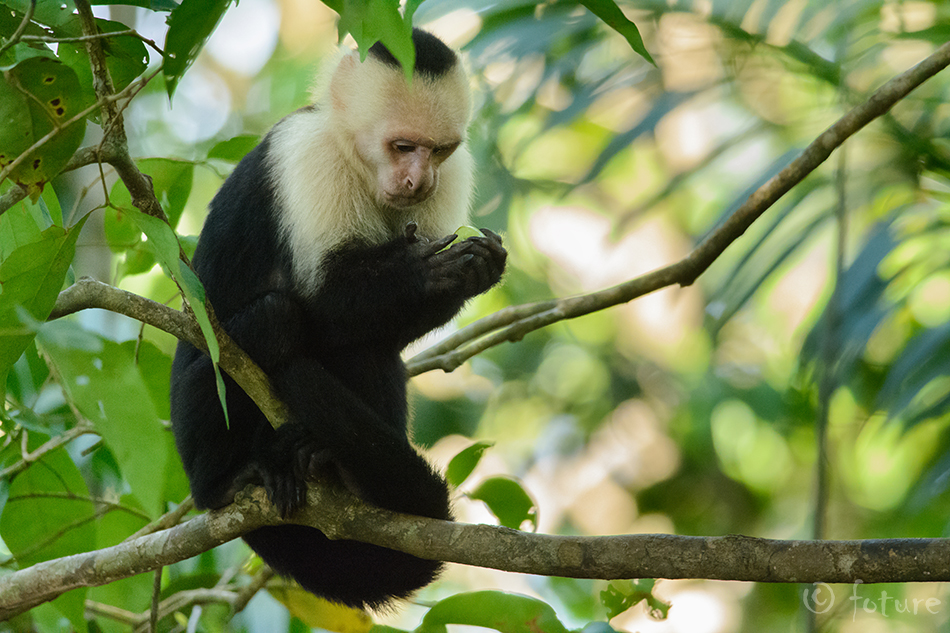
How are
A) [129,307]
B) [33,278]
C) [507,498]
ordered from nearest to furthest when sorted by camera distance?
1. [33,278]
2. [129,307]
3. [507,498]

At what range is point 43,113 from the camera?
119 centimetres

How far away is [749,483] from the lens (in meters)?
5.28

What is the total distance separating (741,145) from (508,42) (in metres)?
0.88

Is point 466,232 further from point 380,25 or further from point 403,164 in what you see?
point 380,25

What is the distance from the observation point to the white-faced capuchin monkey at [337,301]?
5.46ft

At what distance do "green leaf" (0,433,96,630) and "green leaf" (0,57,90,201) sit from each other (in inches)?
30.4

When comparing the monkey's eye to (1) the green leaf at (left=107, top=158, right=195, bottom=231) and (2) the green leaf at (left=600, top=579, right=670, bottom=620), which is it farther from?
(2) the green leaf at (left=600, top=579, right=670, bottom=620)

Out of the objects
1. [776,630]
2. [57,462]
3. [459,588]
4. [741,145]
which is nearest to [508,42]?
[741,145]

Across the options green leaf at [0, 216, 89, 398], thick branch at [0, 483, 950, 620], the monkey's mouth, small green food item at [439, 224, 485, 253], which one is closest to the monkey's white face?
the monkey's mouth

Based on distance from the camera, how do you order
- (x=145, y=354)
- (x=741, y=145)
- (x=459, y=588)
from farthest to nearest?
1. (x=459, y=588)
2. (x=741, y=145)
3. (x=145, y=354)

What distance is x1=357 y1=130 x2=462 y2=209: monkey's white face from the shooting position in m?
1.98

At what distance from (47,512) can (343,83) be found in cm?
121

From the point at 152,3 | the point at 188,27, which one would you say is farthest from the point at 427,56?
the point at 188,27

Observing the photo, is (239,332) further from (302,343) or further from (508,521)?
(508,521)
